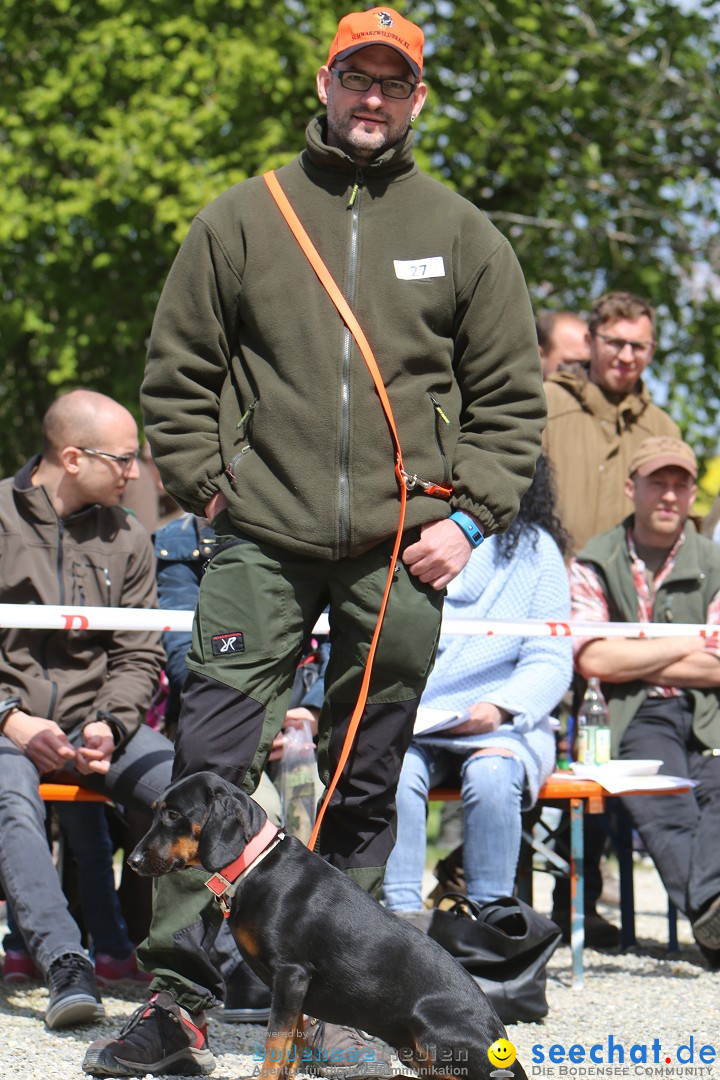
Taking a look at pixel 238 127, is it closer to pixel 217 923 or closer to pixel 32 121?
pixel 32 121

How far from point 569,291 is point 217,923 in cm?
1020

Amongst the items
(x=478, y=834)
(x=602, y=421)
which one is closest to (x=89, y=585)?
(x=478, y=834)

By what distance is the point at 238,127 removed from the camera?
12.7m

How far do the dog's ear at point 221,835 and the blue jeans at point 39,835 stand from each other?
131 centimetres

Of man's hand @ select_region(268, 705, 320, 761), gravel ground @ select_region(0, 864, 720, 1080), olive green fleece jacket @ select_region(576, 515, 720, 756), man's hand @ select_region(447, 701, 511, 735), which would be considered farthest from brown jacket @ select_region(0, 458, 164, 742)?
olive green fleece jacket @ select_region(576, 515, 720, 756)

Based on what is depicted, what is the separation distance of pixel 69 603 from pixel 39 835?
833mm

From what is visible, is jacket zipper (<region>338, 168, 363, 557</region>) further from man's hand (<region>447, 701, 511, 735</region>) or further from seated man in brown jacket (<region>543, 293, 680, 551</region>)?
seated man in brown jacket (<region>543, 293, 680, 551</region>)

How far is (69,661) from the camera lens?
16.4ft

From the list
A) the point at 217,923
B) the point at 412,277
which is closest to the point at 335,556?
the point at 412,277

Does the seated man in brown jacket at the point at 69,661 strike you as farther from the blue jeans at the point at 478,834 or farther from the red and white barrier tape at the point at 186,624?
the blue jeans at the point at 478,834

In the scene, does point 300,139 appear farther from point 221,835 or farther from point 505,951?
point 221,835

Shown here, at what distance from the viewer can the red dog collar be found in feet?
10.9

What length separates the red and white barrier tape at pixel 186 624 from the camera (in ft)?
15.7

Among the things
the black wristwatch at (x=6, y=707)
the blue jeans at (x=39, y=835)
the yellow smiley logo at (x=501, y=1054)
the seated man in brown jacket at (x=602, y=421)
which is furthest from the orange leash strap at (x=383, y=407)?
the seated man in brown jacket at (x=602, y=421)
